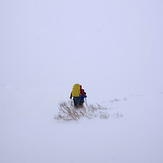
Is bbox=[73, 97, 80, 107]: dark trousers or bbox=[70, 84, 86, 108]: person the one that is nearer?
bbox=[70, 84, 86, 108]: person

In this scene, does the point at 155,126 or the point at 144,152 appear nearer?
the point at 144,152

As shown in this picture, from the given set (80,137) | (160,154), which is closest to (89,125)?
(80,137)

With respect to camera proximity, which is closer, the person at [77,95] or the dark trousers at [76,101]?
the person at [77,95]

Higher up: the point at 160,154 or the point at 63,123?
the point at 63,123

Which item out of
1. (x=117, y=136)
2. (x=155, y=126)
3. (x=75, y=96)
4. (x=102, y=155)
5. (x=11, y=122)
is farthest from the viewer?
(x=75, y=96)

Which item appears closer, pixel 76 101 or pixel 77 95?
pixel 77 95

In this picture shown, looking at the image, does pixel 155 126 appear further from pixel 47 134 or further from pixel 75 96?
pixel 75 96

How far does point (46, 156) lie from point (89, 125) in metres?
1.63

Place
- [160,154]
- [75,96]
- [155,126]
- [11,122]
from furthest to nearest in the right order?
[75,96]
[11,122]
[155,126]
[160,154]

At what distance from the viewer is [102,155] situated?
2781mm

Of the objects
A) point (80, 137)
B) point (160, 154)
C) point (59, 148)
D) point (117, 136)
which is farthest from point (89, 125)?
point (160, 154)

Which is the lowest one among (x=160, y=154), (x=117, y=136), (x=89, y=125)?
(x=160, y=154)

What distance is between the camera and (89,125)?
4.27m

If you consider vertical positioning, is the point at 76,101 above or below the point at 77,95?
below
